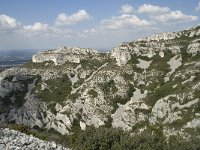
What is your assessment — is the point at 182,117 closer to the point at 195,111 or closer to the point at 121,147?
the point at 195,111

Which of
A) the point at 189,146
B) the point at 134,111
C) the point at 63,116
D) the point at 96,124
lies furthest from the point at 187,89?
the point at 189,146

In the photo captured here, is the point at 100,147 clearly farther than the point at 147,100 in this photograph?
No

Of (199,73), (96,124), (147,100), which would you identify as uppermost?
(199,73)

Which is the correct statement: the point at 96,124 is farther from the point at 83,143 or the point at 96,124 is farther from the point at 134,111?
the point at 83,143

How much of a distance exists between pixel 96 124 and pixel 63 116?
1997cm

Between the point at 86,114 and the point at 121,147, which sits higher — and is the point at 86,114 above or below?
below

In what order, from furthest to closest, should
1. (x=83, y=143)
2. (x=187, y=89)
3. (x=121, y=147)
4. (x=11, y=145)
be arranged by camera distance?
(x=187, y=89) → (x=83, y=143) → (x=121, y=147) → (x=11, y=145)

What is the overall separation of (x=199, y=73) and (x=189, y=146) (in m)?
118

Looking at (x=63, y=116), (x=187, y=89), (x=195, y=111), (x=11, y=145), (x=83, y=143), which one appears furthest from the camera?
(x=63, y=116)

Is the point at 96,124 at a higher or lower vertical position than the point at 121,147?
lower

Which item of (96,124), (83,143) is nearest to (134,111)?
(96,124)

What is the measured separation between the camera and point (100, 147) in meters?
66.9

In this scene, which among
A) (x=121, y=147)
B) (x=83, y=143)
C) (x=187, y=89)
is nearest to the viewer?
(x=121, y=147)

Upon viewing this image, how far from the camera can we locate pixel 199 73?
180 m
